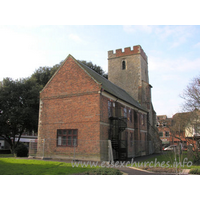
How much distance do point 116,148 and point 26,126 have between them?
17.9m

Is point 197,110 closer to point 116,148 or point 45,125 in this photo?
point 116,148

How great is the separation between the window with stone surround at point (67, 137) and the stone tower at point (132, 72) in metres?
17.3

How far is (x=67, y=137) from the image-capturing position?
20.3 meters

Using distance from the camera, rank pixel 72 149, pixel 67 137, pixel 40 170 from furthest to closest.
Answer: pixel 67 137 < pixel 72 149 < pixel 40 170

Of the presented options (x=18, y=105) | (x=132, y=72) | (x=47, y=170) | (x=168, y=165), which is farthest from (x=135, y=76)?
(x=47, y=170)

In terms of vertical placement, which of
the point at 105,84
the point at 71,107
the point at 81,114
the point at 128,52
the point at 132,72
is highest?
the point at 128,52

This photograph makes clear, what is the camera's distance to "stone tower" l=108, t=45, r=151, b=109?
3512cm

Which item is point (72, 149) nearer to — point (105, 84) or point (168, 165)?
point (168, 165)

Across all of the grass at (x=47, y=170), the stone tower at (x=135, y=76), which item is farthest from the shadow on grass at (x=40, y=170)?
the stone tower at (x=135, y=76)

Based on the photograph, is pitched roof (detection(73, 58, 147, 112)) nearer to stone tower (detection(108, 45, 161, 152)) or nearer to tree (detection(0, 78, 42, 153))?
stone tower (detection(108, 45, 161, 152))

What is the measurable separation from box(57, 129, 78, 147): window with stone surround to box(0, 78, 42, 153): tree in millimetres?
11508

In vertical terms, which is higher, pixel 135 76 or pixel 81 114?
pixel 135 76

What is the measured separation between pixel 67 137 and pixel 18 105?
14.9 m

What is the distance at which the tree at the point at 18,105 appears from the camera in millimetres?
29938
